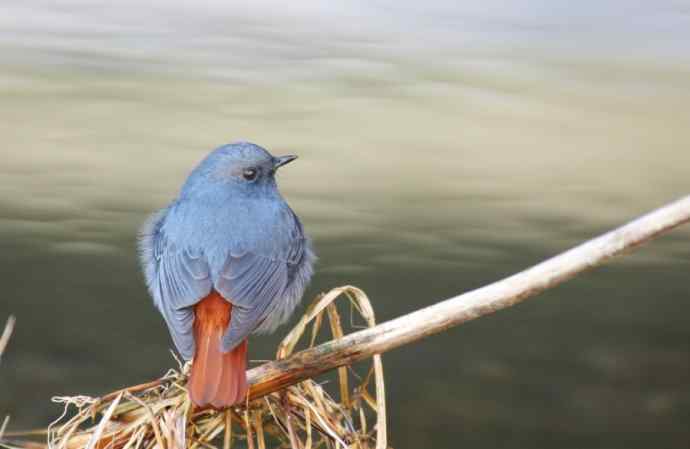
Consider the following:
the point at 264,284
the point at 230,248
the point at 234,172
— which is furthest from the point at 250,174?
the point at 264,284

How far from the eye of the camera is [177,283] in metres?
3.34

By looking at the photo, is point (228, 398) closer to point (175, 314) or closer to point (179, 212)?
point (175, 314)

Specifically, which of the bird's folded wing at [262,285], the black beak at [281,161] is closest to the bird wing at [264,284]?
the bird's folded wing at [262,285]

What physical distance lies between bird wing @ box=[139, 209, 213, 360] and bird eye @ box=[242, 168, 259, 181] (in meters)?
0.35

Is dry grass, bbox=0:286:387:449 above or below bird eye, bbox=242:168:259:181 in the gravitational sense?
below

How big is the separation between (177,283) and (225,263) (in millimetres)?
165

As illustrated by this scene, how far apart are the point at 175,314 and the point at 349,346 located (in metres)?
0.69

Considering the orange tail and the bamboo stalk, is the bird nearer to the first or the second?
the orange tail

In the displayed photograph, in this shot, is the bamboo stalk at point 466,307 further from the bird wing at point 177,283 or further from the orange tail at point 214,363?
the bird wing at point 177,283

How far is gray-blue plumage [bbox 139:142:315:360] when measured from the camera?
324 cm

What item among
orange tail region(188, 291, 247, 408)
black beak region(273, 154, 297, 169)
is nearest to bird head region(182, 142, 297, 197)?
black beak region(273, 154, 297, 169)

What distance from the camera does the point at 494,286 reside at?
266 centimetres

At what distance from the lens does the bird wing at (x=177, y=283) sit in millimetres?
3178

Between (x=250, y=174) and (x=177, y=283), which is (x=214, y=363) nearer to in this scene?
(x=177, y=283)
